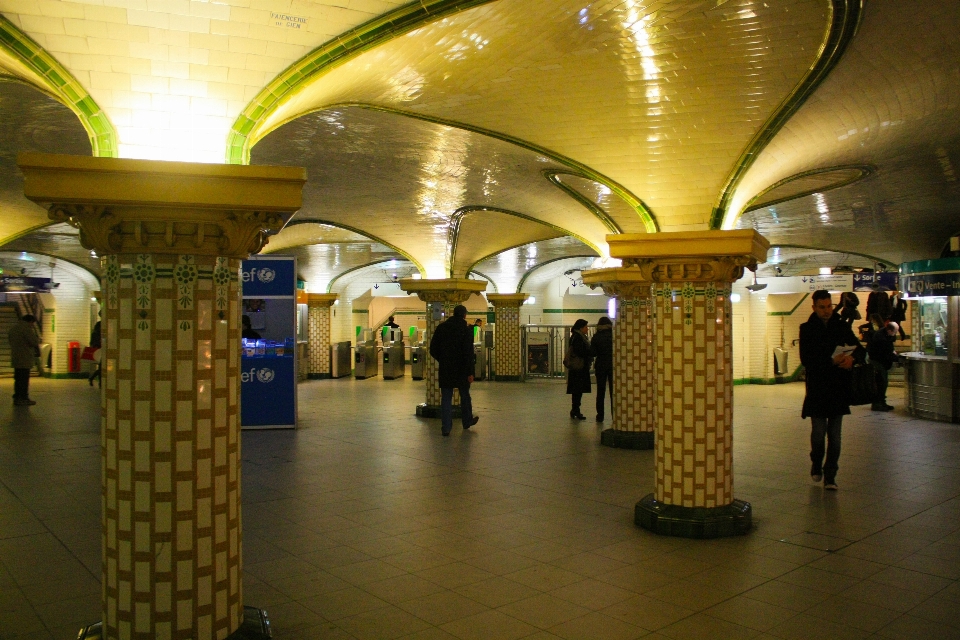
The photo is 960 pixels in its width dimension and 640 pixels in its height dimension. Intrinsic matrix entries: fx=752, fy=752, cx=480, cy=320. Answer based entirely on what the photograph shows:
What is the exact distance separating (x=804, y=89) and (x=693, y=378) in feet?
7.42

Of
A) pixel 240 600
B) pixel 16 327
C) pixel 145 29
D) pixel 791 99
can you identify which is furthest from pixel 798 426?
pixel 16 327

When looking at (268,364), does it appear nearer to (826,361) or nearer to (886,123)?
(826,361)

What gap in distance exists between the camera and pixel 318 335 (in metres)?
22.3

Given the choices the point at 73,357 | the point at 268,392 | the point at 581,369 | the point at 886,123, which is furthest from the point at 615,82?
the point at 73,357

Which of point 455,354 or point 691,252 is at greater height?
point 691,252

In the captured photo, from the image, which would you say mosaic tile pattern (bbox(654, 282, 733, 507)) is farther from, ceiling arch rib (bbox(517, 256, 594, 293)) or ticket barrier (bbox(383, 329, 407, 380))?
ticket barrier (bbox(383, 329, 407, 380))

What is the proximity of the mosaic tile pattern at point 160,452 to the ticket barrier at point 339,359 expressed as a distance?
62.2ft

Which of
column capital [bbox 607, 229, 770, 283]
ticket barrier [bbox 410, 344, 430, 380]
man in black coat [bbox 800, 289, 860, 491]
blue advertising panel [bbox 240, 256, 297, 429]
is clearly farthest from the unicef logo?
ticket barrier [bbox 410, 344, 430, 380]

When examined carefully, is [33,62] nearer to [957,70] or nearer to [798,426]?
[957,70]

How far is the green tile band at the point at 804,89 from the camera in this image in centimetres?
454

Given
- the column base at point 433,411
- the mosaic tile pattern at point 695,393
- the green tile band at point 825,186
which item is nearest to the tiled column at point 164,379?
the mosaic tile pattern at point 695,393

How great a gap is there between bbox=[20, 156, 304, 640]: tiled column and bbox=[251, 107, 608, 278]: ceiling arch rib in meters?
3.06

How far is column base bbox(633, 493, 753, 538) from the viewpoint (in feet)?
18.9

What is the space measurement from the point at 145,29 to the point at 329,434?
7.77 m
